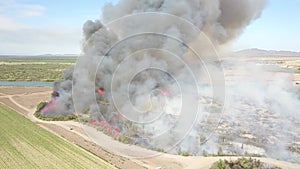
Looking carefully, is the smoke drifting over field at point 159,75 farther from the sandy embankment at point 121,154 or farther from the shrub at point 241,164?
the shrub at point 241,164

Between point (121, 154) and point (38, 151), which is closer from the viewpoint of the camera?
point (38, 151)

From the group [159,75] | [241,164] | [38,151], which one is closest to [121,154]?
[38,151]

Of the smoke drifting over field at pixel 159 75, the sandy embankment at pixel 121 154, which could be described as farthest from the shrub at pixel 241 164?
the smoke drifting over field at pixel 159 75

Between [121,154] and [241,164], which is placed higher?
[241,164]

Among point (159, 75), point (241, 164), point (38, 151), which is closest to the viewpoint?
point (241, 164)

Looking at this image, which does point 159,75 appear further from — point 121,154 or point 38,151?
point 38,151

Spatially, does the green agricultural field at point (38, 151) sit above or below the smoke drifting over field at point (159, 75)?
below

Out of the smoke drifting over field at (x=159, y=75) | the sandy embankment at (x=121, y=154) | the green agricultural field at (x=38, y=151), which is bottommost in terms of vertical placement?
the sandy embankment at (x=121, y=154)

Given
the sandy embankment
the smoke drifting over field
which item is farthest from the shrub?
the smoke drifting over field
